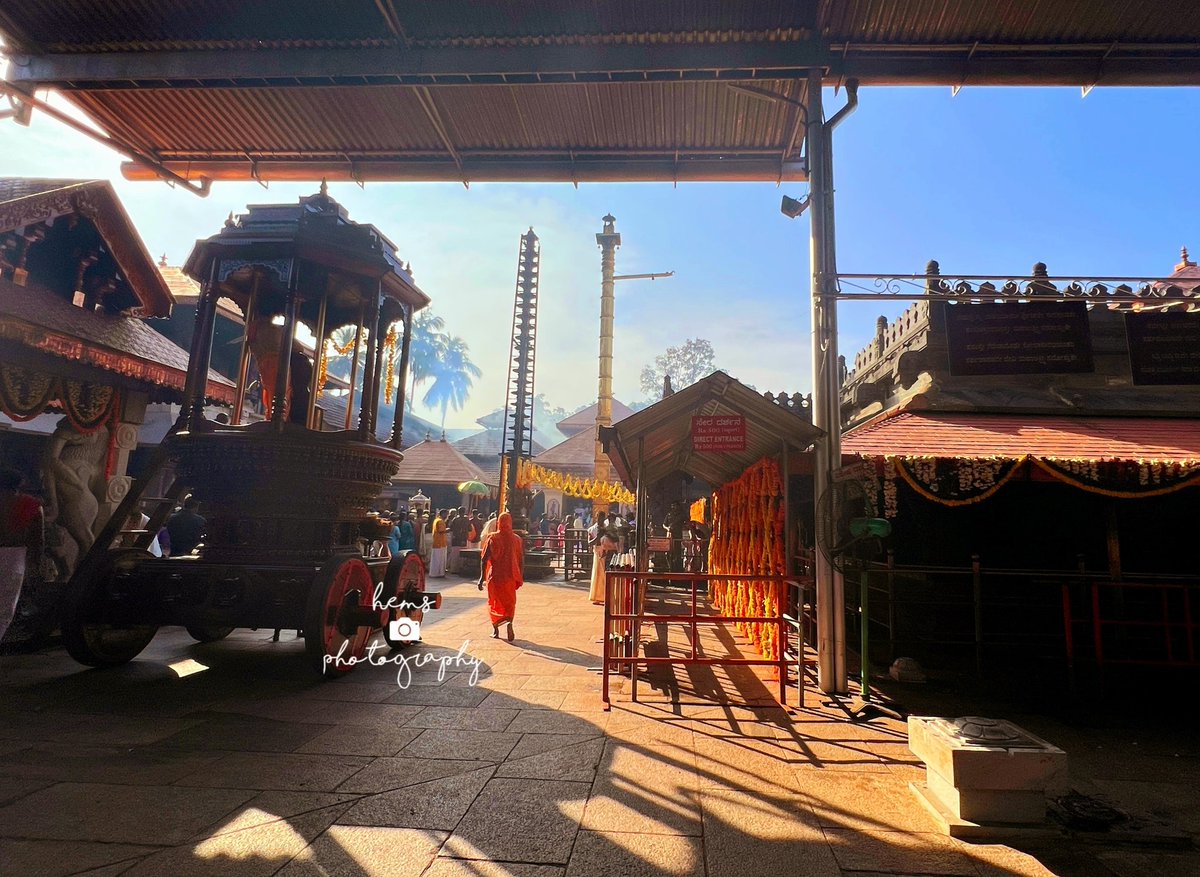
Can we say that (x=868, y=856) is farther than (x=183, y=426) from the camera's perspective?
No

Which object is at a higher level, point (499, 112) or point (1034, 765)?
point (499, 112)

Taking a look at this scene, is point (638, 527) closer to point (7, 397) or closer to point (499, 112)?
point (499, 112)

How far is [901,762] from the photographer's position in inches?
166

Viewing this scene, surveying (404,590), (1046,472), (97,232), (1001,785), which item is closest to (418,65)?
(97,232)

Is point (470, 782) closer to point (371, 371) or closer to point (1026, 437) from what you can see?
point (371, 371)

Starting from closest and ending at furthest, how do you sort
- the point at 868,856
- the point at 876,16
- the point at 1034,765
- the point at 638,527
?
the point at 868,856 < the point at 1034,765 < the point at 876,16 < the point at 638,527

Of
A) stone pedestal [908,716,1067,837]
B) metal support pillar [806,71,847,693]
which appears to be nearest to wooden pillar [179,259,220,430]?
metal support pillar [806,71,847,693]

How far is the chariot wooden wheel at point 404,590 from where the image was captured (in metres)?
6.64

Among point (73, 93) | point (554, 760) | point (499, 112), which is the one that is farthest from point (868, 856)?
point (73, 93)

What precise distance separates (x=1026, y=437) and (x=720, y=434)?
4.72 metres

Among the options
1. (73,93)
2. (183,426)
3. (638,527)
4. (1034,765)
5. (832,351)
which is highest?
(73,93)

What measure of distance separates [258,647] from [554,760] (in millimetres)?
5196

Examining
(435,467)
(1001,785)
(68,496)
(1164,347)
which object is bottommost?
(1001,785)

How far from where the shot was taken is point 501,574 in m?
8.03
